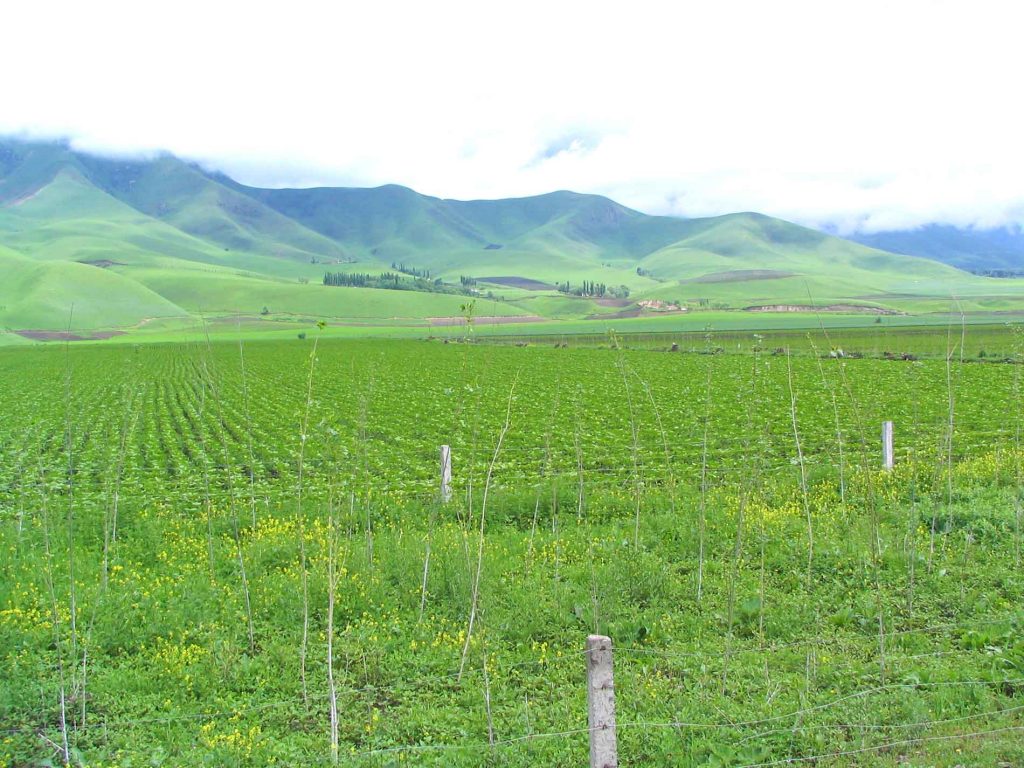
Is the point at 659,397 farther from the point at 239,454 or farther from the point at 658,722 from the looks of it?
the point at 658,722

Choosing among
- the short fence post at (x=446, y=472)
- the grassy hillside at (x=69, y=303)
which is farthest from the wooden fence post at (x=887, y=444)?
the grassy hillside at (x=69, y=303)

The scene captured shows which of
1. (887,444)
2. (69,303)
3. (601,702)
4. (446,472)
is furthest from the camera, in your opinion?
(69,303)

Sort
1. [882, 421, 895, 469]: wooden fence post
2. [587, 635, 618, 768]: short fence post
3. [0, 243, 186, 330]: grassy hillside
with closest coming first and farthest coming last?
[587, 635, 618, 768]: short fence post → [882, 421, 895, 469]: wooden fence post → [0, 243, 186, 330]: grassy hillside

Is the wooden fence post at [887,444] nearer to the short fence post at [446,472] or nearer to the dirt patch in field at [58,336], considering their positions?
the short fence post at [446,472]

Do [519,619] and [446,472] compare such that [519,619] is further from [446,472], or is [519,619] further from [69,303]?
[69,303]

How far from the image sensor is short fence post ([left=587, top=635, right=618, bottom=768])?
486 cm

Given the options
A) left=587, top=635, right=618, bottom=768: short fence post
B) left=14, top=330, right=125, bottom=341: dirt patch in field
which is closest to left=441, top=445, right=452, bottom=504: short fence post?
left=587, top=635, right=618, bottom=768: short fence post

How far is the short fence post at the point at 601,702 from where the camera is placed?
191 inches

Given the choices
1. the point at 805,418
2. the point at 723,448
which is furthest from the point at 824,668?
the point at 805,418

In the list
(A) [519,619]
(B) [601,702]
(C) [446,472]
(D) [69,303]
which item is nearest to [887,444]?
(C) [446,472]

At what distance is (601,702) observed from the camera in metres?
4.89

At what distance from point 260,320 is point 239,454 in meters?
173

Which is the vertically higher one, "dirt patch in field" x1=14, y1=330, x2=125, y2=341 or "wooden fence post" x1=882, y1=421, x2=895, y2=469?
"dirt patch in field" x1=14, y1=330, x2=125, y2=341

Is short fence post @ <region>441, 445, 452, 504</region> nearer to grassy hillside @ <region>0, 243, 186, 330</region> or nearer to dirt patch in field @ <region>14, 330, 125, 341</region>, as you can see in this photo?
dirt patch in field @ <region>14, 330, 125, 341</region>
